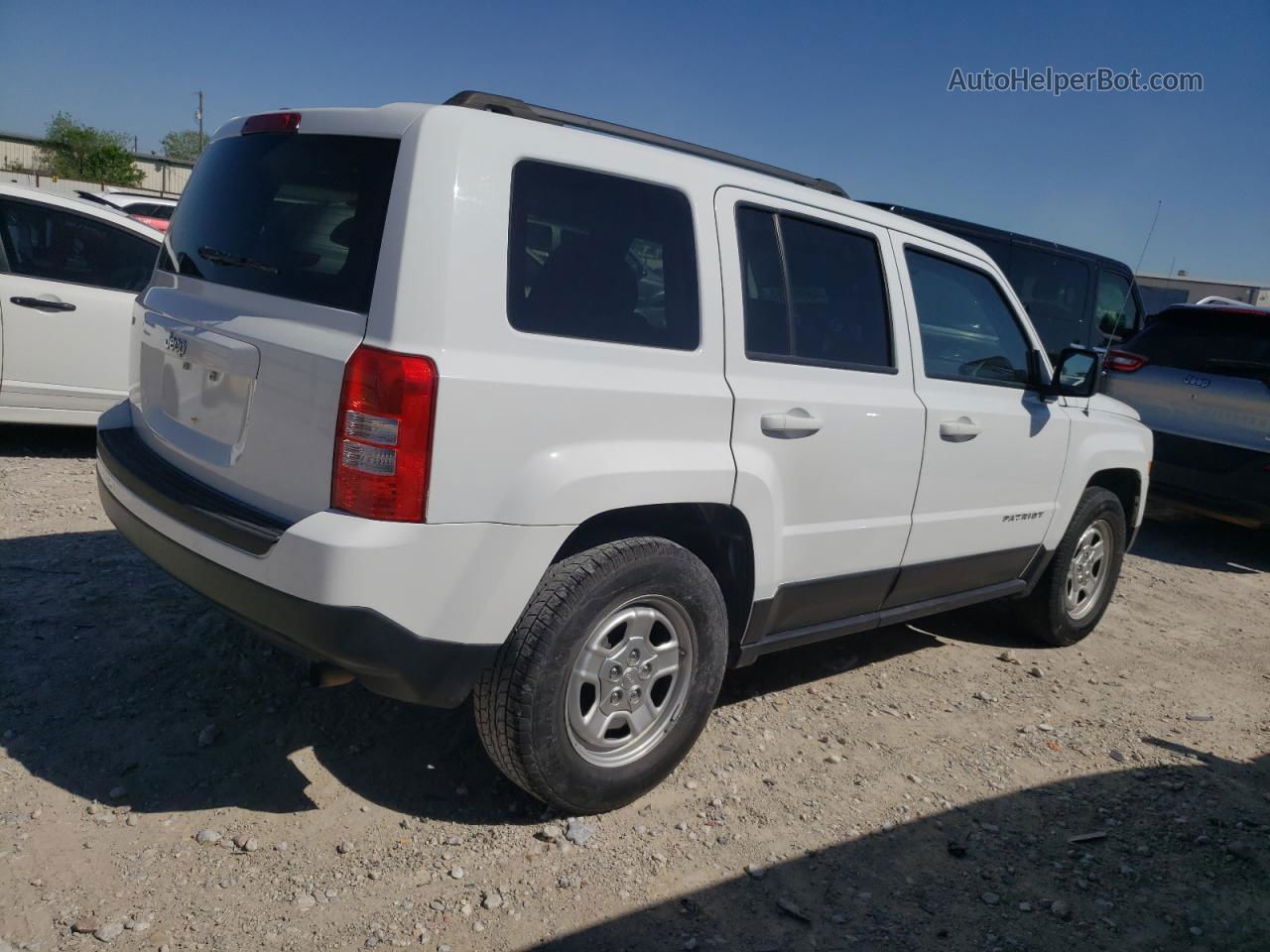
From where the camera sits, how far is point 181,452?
2.94 m

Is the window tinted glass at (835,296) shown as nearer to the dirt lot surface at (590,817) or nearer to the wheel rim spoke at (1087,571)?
the dirt lot surface at (590,817)

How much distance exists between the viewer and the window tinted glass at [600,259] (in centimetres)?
265

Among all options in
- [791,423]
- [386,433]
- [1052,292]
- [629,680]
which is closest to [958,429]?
[791,423]

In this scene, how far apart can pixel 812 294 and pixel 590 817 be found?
189 centimetres

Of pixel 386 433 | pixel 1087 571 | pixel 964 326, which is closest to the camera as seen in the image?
pixel 386 433

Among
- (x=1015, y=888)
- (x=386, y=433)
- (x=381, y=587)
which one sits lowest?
(x=1015, y=888)

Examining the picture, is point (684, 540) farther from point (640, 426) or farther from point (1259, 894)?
point (1259, 894)

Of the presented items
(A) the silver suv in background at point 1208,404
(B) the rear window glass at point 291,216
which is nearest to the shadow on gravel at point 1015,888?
(B) the rear window glass at point 291,216

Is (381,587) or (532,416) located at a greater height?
(532,416)

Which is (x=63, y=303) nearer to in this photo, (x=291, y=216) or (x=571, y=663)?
(x=291, y=216)

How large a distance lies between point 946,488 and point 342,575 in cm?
248

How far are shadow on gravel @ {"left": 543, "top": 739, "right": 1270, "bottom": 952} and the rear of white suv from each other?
92 centimetres

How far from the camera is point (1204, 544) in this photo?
7.93m

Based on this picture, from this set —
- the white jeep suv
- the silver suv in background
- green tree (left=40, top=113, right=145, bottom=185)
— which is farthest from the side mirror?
green tree (left=40, top=113, right=145, bottom=185)
